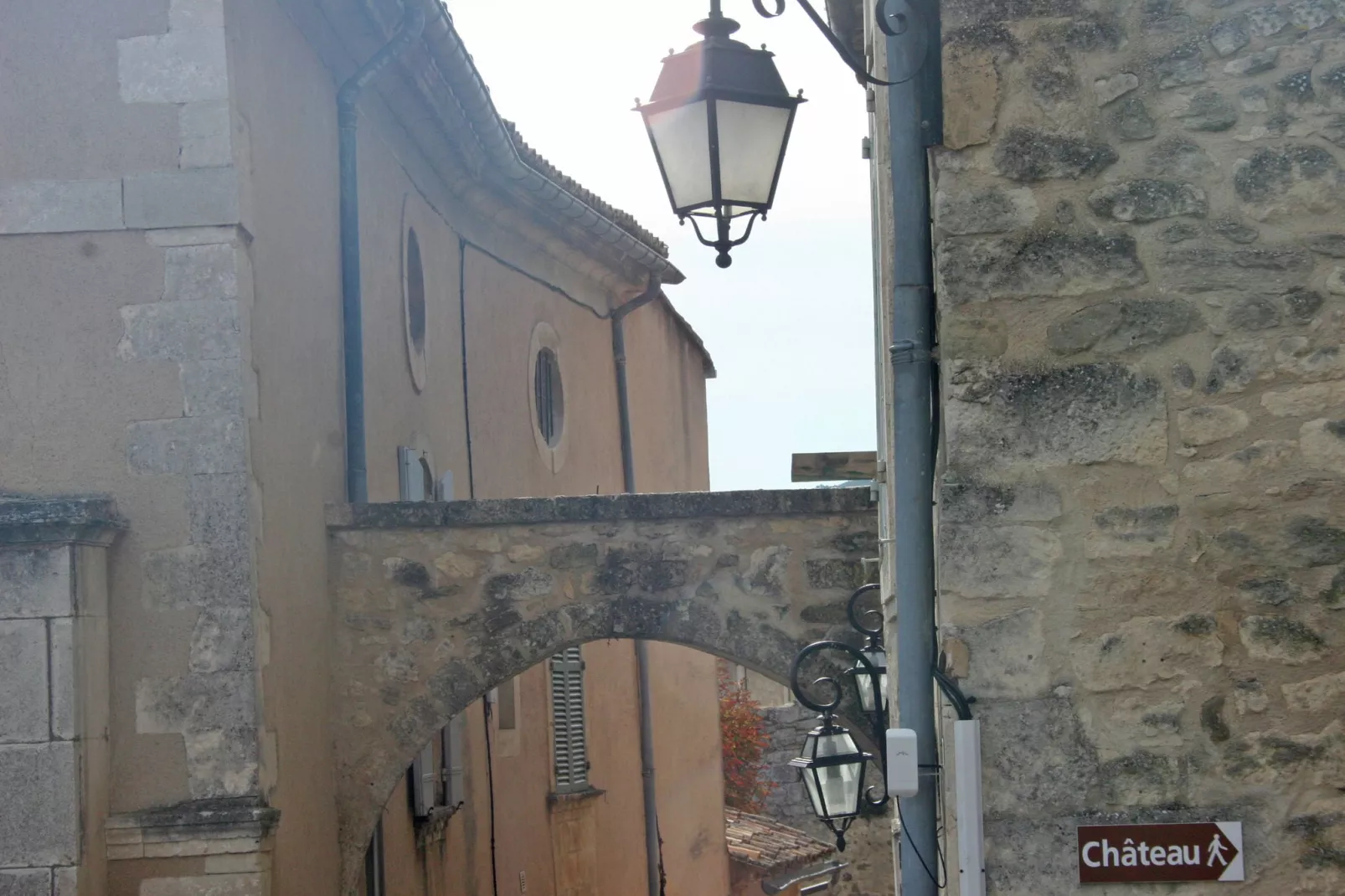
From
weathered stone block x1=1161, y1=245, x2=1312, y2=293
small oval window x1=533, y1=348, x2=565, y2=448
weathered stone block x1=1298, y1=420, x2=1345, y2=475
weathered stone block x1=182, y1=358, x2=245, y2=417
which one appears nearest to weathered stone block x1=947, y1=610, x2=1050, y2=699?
weathered stone block x1=1298, y1=420, x2=1345, y2=475

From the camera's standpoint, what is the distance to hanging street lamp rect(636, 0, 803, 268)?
501 centimetres

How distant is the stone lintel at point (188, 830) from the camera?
649 cm

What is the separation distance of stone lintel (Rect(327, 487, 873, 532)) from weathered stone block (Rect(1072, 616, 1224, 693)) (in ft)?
11.5

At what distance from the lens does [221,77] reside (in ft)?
22.1

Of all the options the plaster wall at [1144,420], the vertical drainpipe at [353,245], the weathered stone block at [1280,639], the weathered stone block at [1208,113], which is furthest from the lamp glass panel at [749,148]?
the vertical drainpipe at [353,245]

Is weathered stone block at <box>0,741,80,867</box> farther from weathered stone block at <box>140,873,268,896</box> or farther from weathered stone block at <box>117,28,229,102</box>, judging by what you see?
weathered stone block at <box>117,28,229,102</box>

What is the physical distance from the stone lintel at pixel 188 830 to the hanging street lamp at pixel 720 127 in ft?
9.34

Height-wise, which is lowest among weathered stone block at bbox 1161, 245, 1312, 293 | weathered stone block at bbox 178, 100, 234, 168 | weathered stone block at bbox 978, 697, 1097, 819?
weathered stone block at bbox 978, 697, 1097, 819

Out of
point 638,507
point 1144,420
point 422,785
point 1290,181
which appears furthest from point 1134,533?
point 422,785

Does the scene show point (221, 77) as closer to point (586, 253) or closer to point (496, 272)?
point (496, 272)

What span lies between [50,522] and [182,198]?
1.29 metres

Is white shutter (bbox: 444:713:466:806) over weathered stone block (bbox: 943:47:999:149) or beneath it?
beneath

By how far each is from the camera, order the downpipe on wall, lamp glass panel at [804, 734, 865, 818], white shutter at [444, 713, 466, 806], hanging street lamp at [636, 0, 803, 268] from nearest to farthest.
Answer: the downpipe on wall → hanging street lamp at [636, 0, 803, 268] → lamp glass panel at [804, 734, 865, 818] → white shutter at [444, 713, 466, 806]

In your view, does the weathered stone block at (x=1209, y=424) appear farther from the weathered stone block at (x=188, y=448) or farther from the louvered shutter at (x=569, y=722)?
the louvered shutter at (x=569, y=722)
